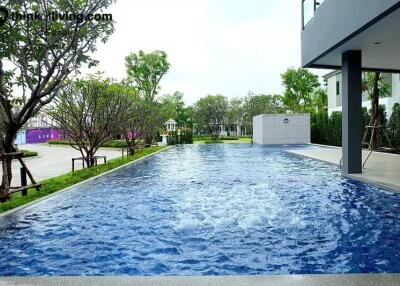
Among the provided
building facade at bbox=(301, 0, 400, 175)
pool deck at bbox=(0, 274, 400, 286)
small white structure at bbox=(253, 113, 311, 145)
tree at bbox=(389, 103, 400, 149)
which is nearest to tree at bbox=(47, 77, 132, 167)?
building facade at bbox=(301, 0, 400, 175)

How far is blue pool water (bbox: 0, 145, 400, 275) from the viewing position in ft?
14.6

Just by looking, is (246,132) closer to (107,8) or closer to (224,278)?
(107,8)

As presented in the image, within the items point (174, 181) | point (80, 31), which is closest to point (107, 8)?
point (80, 31)

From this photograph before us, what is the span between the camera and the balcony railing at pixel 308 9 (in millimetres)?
11481

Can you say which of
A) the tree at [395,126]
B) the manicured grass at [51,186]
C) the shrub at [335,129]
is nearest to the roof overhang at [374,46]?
the tree at [395,126]

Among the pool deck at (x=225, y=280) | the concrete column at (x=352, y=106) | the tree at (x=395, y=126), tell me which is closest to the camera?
the pool deck at (x=225, y=280)

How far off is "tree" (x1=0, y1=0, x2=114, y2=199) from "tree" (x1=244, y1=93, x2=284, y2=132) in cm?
4898

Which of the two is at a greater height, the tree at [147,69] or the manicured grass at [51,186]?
the tree at [147,69]

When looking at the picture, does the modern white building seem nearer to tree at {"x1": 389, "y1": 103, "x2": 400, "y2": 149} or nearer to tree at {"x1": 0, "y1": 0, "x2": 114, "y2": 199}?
tree at {"x1": 389, "y1": 103, "x2": 400, "y2": 149}

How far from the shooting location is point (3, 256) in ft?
16.0

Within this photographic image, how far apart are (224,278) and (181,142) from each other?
34.2 metres

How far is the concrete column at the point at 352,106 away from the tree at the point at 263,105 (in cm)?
4547

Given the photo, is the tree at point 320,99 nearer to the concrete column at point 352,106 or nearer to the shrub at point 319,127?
the shrub at point 319,127

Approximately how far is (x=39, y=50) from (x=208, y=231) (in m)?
5.92
